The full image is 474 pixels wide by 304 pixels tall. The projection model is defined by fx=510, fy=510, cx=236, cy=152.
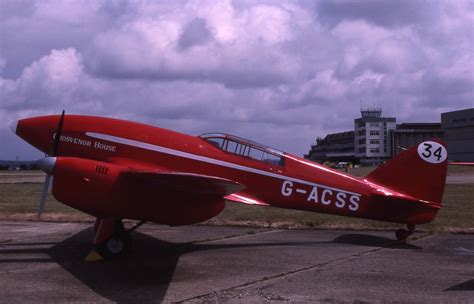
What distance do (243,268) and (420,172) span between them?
5.12 meters

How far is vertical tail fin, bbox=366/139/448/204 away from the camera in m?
11.6

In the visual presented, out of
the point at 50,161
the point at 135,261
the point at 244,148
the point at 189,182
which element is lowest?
the point at 135,261

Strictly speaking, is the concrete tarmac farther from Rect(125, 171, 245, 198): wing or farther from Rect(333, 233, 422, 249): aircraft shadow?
Rect(125, 171, 245, 198): wing

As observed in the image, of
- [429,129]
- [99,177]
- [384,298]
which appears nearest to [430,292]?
[384,298]

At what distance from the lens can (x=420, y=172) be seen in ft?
38.3

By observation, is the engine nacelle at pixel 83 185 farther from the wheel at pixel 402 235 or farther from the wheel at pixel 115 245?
the wheel at pixel 402 235

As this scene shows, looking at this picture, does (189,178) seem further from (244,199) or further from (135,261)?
(244,199)

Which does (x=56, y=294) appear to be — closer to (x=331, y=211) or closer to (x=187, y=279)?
(x=187, y=279)

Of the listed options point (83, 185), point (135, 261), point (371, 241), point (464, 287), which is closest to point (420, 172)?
point (371, 241)

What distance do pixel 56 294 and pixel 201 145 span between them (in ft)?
15.5

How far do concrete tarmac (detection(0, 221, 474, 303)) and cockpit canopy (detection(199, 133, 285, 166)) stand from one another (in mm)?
1954

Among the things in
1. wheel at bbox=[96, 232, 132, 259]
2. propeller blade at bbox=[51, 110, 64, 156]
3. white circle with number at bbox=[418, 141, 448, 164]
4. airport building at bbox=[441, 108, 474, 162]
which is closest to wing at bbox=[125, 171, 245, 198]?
wheel at bbox=[96, 232, 132, 259]

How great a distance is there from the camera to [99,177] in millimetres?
9141

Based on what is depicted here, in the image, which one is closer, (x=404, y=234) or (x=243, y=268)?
(x=243, y=268)
